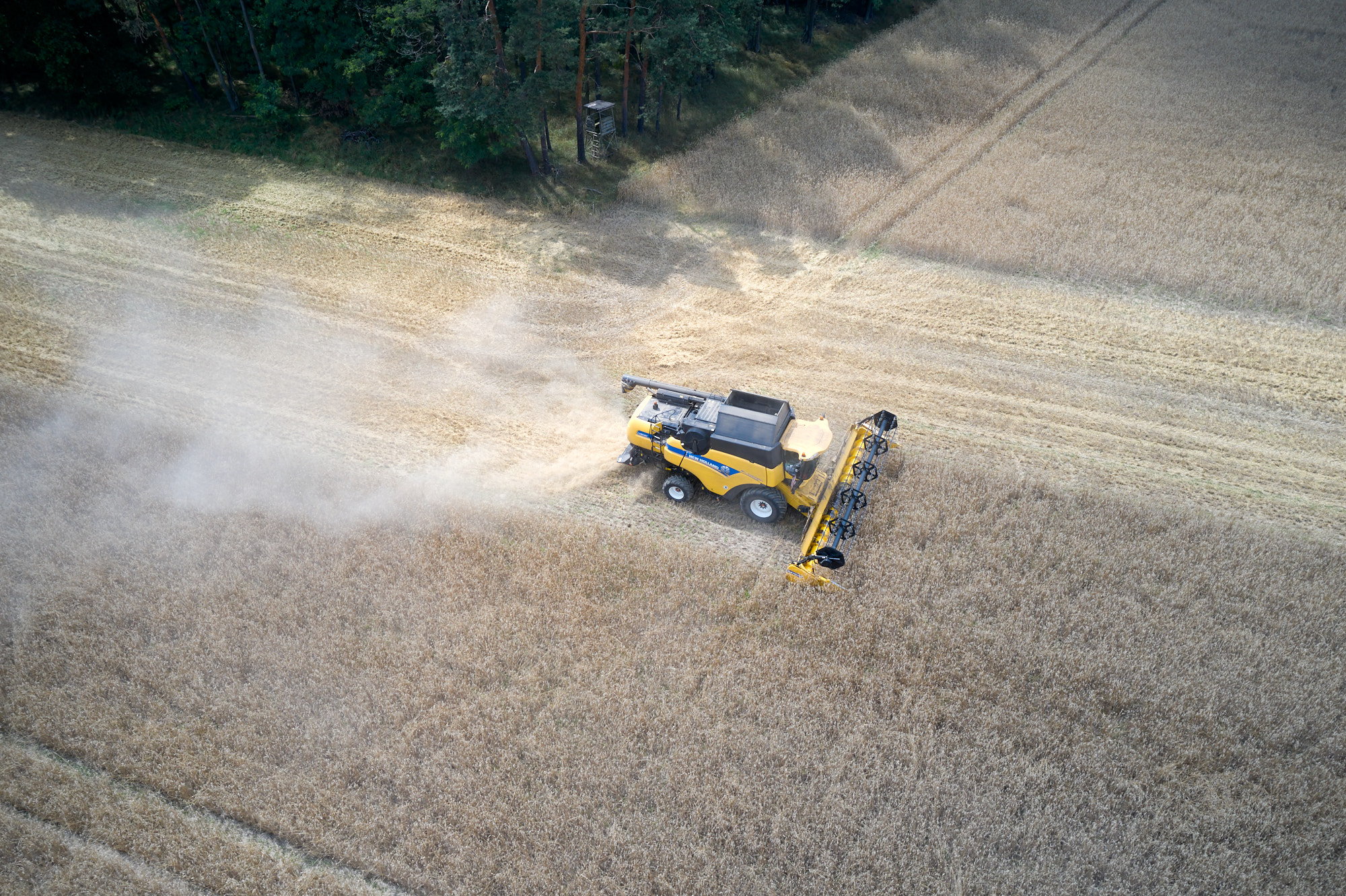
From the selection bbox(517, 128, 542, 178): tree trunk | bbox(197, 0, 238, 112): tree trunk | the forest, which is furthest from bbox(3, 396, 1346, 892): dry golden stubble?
bbox(197, 0, 238, 112): tree trunk

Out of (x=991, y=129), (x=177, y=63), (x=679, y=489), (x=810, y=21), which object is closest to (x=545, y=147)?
(x=177, y=63)

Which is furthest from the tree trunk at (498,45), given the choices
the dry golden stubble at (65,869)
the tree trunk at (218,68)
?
the dry golden stubble at (65,869)

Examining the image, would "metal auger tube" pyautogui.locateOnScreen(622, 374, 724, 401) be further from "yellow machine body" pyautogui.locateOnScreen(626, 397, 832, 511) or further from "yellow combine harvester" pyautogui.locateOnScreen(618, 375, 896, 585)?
"yellow machine body" pyautogui.locateOnScreen(626, 397, 832, 511)

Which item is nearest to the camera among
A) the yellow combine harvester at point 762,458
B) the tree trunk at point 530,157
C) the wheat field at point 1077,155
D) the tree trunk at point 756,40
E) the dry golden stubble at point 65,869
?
the dry golden stubble at point 65,869

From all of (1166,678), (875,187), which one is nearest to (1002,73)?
(875,187)

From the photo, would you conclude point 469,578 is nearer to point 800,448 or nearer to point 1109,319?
point 800,448

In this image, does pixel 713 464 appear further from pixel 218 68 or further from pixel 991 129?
pixel 218 68

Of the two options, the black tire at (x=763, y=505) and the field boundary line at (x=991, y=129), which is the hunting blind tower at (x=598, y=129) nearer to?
the field boundary line at (x=991, y=129)
